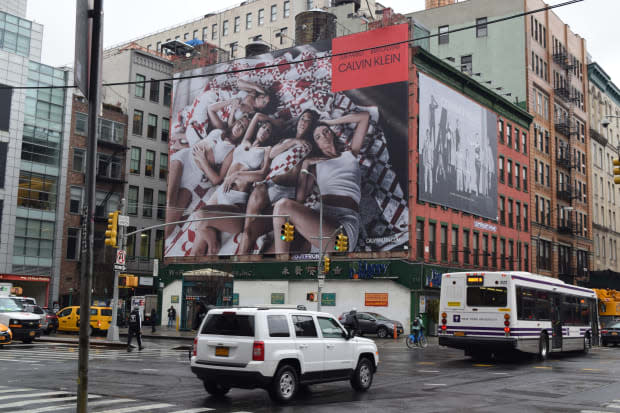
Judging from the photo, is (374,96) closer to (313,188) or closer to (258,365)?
(313,188)

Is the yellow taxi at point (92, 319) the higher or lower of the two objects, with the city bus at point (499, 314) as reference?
lower

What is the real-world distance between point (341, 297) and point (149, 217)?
96.0 ft

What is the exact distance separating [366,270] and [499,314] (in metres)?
24.5

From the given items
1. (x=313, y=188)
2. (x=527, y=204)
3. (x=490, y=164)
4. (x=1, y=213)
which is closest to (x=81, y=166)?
(x=1, y=213)

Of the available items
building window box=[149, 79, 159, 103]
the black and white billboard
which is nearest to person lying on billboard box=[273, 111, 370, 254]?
the black and white billboard

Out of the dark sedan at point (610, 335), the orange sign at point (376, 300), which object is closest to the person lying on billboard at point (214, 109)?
the orange sign at point (376, 300)

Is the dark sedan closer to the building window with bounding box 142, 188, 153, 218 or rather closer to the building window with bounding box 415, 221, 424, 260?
the building window with bounding box 415, 221, 424, 260

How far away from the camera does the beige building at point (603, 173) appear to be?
81.2 metres

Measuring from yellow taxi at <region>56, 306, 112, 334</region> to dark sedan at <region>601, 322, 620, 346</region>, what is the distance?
2893 cm

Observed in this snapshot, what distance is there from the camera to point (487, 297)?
24266mm

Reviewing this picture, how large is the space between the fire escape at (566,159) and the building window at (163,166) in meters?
40.7

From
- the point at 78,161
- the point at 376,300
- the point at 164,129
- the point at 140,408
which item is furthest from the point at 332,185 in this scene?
the point at 140,408

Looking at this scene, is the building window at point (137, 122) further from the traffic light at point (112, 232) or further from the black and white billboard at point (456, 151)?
the traffic light at point (112, 232)

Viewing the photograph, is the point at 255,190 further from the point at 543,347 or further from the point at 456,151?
the point at 543,347
